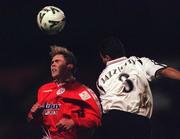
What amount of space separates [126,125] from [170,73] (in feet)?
2.11

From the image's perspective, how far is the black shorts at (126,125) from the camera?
239 inches

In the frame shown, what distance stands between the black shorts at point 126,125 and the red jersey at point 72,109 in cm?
19

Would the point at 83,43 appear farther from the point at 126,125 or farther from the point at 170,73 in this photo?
the point at 170,73

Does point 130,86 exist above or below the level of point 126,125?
above

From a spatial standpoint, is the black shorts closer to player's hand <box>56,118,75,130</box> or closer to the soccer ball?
player's hand <box>56,118,75,130</box>

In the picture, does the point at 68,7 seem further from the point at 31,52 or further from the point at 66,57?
the point at 66,57

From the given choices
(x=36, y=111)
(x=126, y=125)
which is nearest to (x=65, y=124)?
(x=36, y=111)

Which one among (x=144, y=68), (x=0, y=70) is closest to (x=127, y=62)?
(x=144, y=68)

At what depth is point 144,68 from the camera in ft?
20.3

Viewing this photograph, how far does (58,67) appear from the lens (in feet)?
21.2

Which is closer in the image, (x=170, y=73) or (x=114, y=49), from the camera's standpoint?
(x=170, y=73)

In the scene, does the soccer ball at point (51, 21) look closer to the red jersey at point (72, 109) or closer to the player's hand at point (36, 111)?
the red jersey at point (72, 109)

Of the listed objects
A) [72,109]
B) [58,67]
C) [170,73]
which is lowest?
[72,109]

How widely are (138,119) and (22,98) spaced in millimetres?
3500
